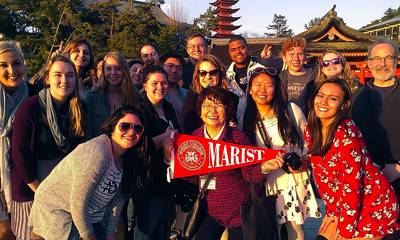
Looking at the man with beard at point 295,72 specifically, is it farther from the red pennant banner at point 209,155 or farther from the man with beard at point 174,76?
the red pennant banner at point 209,155

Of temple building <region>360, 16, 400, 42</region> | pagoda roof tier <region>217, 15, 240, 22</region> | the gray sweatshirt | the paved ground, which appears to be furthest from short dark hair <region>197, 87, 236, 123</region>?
pagoda roof tier <region>217, 15, 240, 22</region>

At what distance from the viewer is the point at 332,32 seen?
1661 cm

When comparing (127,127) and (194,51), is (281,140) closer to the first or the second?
(127,127)

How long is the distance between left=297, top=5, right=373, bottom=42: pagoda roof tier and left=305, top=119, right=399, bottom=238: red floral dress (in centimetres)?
1422

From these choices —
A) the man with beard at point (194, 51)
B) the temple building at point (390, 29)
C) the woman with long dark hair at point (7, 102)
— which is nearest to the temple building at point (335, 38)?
the man with beard at point (194, 51)

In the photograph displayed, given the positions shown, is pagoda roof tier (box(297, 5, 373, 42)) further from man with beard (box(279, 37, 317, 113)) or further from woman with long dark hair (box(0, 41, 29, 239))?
woman with long dark hair (box(0, 41, 29, 239))

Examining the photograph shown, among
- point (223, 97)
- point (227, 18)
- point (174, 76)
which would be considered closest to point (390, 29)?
point (227, 18)

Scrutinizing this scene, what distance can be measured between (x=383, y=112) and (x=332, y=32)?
14478 mm

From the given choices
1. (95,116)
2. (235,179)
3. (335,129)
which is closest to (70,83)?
(95,116)

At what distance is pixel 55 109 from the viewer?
10.4 feet

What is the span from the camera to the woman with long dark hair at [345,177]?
2709mm

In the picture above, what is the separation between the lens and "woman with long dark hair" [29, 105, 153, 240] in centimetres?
270

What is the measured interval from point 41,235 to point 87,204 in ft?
1.42

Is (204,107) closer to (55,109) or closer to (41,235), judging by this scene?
(55,109)
